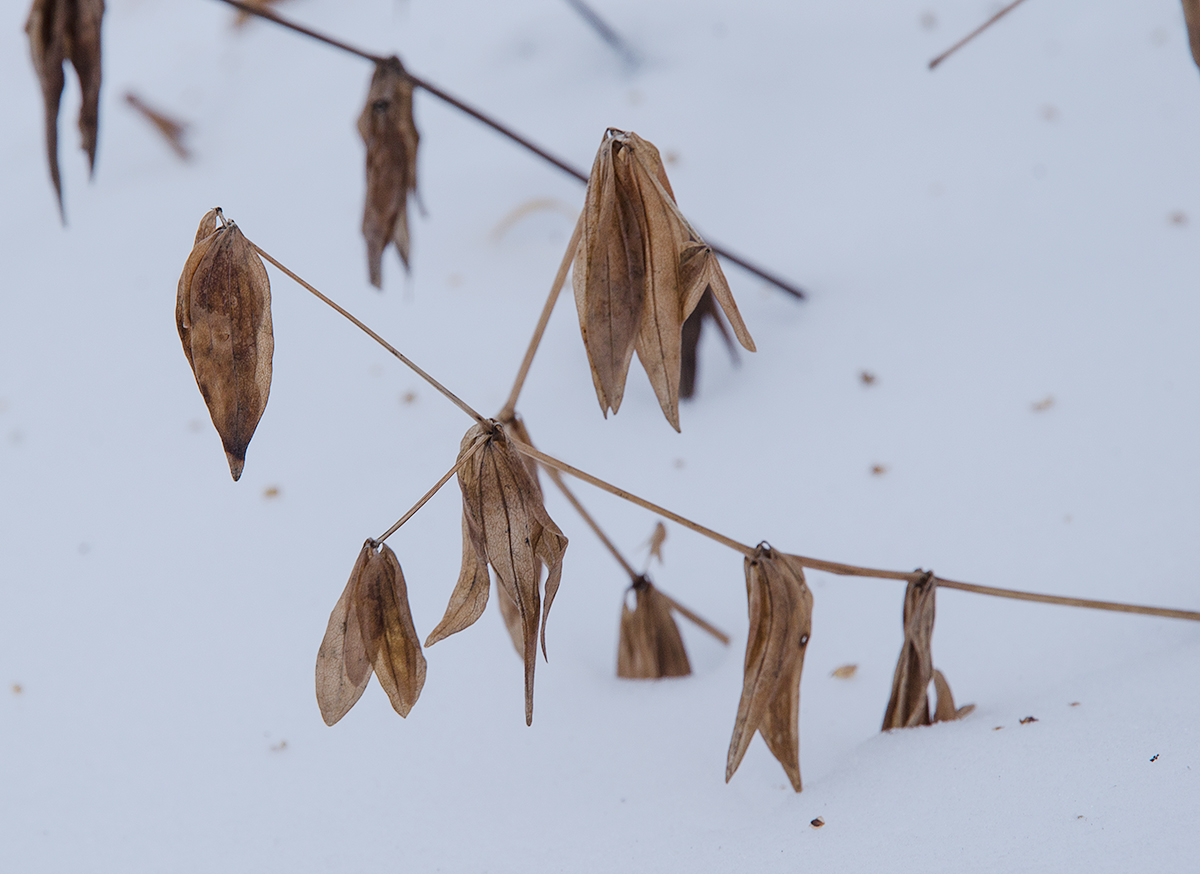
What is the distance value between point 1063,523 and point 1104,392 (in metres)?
0.14

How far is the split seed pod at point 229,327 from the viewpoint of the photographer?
0.37 metres

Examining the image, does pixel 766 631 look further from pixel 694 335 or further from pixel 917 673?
pixel 694 335

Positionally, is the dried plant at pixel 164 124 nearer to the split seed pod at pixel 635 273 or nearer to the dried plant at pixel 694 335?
the dried plant at pixel 694 335

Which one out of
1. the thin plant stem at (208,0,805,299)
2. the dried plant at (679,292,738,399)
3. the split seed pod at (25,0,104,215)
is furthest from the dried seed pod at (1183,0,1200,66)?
the split seed pod at (25,0,104,215)

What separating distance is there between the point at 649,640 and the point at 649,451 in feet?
0.73

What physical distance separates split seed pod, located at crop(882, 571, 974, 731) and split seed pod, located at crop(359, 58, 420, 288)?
41 centimetres

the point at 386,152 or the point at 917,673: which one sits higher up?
the point at 386,152

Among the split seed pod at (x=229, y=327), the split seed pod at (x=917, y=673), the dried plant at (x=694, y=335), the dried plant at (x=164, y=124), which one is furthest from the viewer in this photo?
the dried plant at (x=164, y=124)

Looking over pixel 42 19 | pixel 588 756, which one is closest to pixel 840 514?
pixel 588 756

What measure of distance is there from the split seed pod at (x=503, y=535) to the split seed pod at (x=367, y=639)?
2cm

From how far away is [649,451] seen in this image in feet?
2.61

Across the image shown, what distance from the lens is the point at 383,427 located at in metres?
0.84

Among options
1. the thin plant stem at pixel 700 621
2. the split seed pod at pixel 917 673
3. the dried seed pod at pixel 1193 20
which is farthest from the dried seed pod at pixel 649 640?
the dried seed pod at pixel 1193 20

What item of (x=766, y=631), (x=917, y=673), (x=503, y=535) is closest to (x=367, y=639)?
(x=503, y=535)
